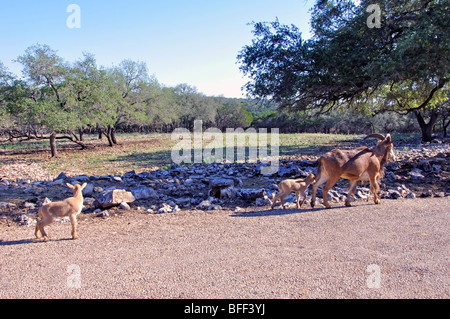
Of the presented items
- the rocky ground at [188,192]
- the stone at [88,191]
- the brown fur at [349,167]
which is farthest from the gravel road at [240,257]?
the stone at [88,191]

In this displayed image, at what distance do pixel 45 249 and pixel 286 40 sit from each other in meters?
13.8

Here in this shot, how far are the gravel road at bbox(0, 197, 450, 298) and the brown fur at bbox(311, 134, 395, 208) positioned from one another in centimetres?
71

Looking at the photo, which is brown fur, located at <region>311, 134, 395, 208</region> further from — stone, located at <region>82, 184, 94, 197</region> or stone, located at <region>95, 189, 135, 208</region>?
stone, located at <region>82, 184, 94, 197</region>

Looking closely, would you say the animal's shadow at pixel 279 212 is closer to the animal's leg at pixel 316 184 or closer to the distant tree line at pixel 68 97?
the animal's leg at pixel 316 184

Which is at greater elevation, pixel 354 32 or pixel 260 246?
pixel 354 32

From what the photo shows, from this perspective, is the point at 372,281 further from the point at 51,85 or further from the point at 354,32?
the point at 51,85

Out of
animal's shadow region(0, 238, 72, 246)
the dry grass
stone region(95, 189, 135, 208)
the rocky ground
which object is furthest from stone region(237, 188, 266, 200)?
the dry grass

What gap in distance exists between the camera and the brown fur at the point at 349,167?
689cm

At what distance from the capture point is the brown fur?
271 inches

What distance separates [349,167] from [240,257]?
388 centimetres

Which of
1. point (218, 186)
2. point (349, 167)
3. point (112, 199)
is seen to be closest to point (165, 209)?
point (112, 199)

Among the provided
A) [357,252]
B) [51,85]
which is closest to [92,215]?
[357,252]

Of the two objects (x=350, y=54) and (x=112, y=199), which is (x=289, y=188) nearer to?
(x=112, y=199)
